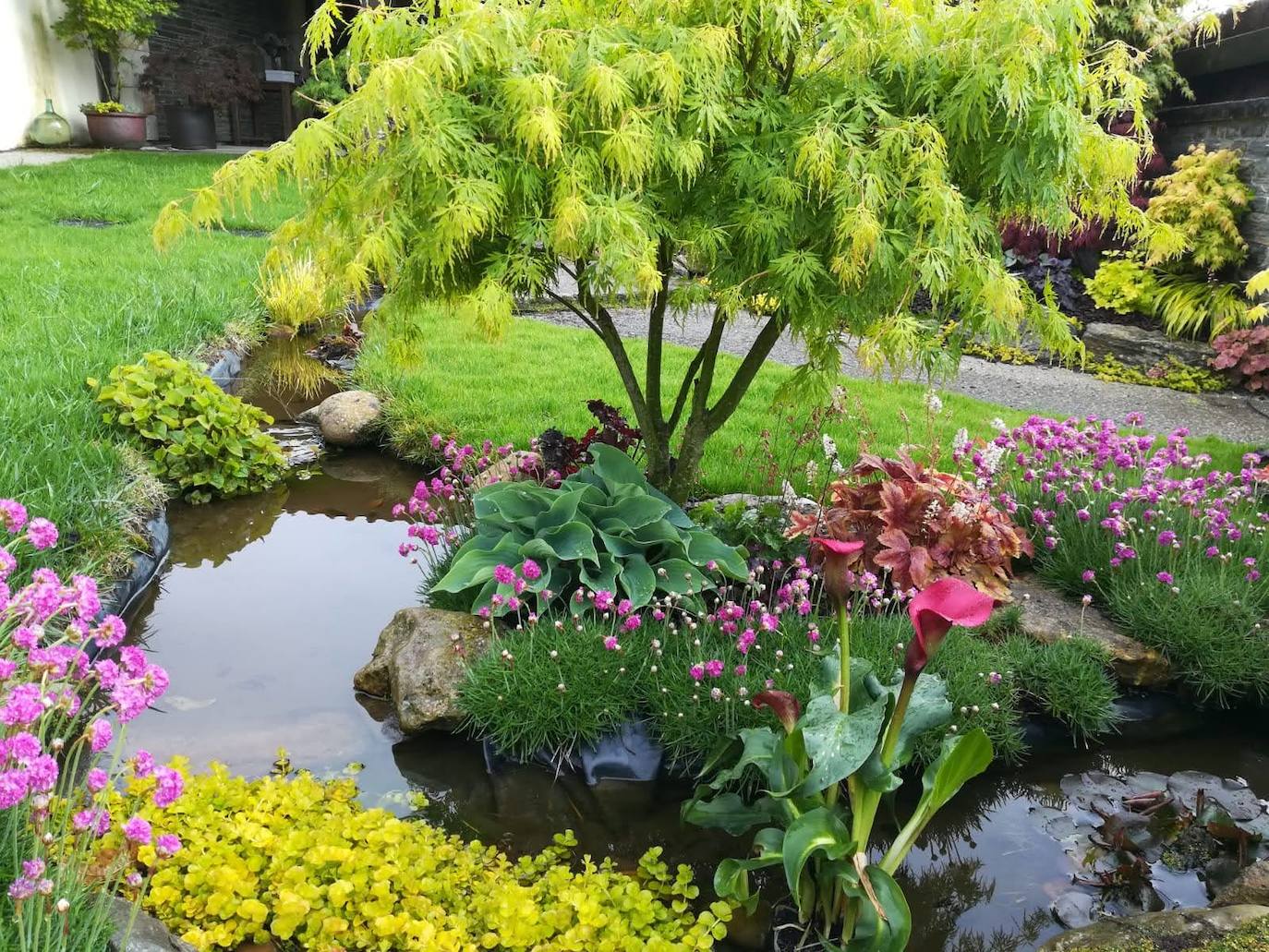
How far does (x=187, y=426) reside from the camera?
4840 mm

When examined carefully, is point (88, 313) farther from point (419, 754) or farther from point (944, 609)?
point (944, 609)

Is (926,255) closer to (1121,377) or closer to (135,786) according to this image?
(135,786)

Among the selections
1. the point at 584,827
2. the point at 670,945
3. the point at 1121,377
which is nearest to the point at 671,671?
the point at 584,827

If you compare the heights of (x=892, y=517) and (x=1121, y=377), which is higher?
(x=892, y=517)

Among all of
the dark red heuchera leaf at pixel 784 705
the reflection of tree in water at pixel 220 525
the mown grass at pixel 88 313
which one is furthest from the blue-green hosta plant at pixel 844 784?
the reflection of tree in water at pixel 220 525

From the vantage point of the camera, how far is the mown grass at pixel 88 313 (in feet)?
12.7

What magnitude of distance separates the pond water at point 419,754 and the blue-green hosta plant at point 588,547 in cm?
57

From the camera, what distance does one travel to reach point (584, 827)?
294 cm

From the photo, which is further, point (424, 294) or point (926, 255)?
point (424, 294)

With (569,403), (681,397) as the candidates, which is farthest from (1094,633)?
(569,403)

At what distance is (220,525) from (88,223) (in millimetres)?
6164

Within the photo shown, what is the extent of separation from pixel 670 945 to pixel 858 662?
840 millimetres

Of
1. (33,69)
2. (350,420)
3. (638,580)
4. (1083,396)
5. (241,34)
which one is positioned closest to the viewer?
(638,580)

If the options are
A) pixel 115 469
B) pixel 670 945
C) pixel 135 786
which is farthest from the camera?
pixel 115 469
